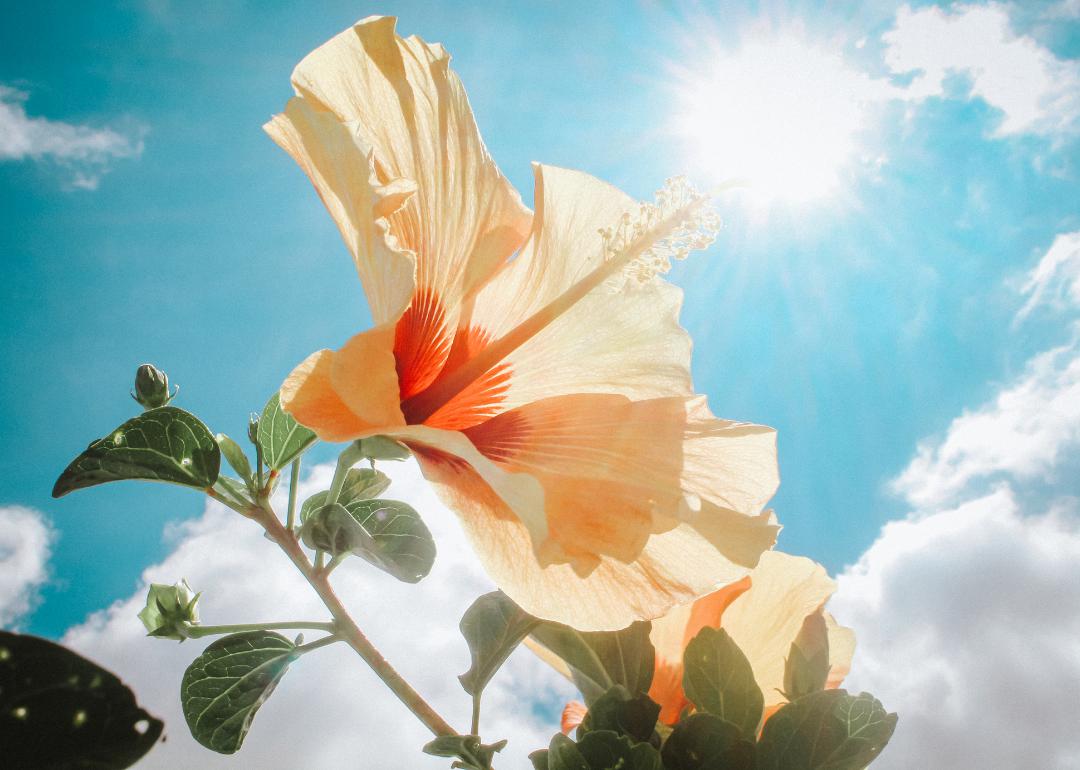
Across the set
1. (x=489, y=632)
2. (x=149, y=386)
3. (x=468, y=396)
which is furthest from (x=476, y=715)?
(x=149, y=386)

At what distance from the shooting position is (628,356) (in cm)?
109

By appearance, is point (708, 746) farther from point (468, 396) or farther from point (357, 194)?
point (357, 194)

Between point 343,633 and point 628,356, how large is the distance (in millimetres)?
531

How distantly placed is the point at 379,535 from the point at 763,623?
1.87 ft

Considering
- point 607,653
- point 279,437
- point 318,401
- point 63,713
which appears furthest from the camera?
point 279,437

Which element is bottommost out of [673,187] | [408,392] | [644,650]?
[644,650]

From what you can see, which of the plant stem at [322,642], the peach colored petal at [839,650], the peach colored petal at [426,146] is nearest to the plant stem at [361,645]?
the plant stem at [322,642]

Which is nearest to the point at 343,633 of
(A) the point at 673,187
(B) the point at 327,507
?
(B) the point at 327,507

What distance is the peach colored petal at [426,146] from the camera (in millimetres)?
931

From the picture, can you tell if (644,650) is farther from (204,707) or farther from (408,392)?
(204,707)

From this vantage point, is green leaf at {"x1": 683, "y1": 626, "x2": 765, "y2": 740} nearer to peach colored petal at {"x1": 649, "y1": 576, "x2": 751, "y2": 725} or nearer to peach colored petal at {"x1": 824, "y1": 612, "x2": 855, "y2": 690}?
peach colored petal at {"x1": 649, "y1": 576, "x2": 751, "y2": 725}

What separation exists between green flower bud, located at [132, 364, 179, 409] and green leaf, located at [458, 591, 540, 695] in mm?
596

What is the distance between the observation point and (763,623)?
3.67ft

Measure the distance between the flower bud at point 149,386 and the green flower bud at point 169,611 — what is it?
0.28 meters
